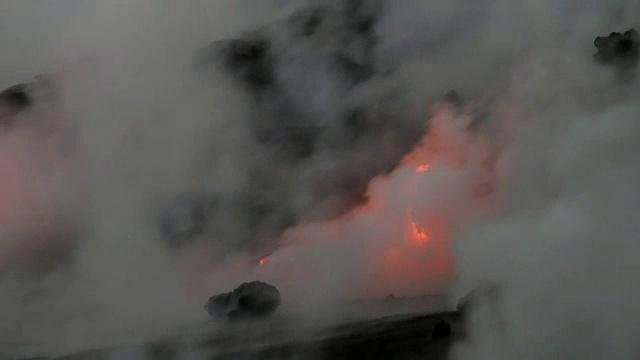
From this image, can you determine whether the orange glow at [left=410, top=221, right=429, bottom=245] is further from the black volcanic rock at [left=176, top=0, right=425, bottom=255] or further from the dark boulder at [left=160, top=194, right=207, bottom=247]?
the dark boulder at [left=160, top=194, right=207, bottom=247]

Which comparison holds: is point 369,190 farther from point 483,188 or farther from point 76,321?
point 76,321

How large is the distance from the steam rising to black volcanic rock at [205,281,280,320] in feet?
0.89

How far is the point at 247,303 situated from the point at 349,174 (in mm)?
1723

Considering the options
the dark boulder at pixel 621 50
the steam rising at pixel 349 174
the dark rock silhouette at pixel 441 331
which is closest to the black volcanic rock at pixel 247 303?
the steam rising at pixel 349 174

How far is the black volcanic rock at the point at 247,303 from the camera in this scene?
5.10 m

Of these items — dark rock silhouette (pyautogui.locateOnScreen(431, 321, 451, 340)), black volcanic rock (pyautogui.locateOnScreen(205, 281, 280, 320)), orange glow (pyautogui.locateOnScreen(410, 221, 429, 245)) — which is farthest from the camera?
orange glow (pyautogui.locateOnScreen(410, 221, 429, 245))

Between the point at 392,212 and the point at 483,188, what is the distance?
707mm

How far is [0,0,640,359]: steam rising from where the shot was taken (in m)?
4.73

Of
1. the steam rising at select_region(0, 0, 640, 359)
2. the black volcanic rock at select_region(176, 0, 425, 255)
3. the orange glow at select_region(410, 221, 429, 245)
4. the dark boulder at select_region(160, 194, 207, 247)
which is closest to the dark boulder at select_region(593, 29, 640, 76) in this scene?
the steam rising at select_region(0, 0, 640, 359)

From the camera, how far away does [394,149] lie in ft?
21.1

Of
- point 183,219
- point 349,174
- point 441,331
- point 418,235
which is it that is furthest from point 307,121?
point 441,331

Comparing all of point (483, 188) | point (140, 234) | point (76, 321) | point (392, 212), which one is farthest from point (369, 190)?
point (76, 321)

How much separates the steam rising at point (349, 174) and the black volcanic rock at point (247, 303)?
0.89 ft

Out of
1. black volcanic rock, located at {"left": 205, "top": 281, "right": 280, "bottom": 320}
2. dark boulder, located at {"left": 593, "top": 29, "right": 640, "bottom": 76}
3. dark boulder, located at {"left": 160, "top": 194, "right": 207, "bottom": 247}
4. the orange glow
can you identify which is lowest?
black volcanic rock, located at {"left": 205, "top": 281, "right": 280, "bottom": 320}
